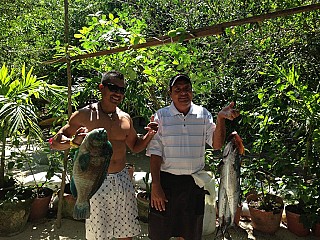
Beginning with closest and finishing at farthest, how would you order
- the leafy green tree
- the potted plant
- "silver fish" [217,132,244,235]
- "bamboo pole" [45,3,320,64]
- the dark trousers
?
"bamboo pole" [45,3,320,64] → "silver fish" [217,132,244,235] → the dark trousers → the leafy green tree → the potted plant

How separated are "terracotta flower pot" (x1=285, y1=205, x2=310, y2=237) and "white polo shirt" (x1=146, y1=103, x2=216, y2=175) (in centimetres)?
212

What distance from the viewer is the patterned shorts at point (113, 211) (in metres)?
2.90

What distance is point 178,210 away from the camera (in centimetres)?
296

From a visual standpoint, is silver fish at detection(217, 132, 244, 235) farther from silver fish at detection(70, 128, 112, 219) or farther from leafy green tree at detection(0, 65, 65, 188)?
leafy green tree at detection(0, 65, 65, 188)

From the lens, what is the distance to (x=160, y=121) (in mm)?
2938

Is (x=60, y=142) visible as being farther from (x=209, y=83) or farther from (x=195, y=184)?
(x=209, y=83)

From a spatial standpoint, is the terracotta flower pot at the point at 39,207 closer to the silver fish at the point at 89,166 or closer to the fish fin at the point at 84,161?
the silver fish at the point at 89,166

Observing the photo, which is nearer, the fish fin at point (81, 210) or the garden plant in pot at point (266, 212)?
the fish fin at point (81, 210)

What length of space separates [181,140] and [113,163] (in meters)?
0.61

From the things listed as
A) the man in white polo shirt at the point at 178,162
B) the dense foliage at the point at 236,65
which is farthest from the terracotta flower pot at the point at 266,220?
the man in white polo shirt at the point at 178,162

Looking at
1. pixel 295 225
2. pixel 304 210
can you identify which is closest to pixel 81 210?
pixel 304 210

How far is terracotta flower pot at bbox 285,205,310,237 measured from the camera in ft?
14.3

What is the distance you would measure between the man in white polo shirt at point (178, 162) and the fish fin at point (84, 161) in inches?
31.2

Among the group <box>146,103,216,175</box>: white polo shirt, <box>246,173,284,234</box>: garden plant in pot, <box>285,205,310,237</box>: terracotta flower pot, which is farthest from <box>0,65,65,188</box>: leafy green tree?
<box>285,205,310,237</box>: terracotta flower pot
